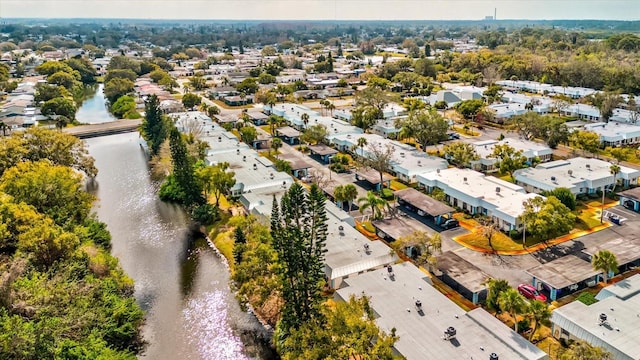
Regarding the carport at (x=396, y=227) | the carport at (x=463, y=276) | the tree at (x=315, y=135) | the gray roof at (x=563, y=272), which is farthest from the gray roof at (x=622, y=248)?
the tree at (x=315, y=135)

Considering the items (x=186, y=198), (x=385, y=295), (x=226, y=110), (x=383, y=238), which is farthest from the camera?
(x=226, y=110)

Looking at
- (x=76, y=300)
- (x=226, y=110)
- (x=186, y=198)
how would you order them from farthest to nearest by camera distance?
(x=226, y=110) < (x=186, y=198) < (x=76, y=300)

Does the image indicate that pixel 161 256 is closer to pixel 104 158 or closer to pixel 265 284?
pixel 265 284

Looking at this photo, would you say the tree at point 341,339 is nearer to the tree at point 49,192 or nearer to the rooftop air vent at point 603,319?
the rooftop air vent at point 603,319

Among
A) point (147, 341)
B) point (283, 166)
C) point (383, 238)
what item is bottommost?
point (147, 341)

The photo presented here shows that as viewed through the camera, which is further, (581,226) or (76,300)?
(581,226)

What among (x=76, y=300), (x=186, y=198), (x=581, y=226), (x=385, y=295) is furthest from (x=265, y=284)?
(x=581, y=226)

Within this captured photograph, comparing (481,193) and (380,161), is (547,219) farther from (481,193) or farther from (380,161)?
(380,161)

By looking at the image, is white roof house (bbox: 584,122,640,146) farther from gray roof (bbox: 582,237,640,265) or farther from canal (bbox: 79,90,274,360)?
canal (bbox: 79,90,274,360)

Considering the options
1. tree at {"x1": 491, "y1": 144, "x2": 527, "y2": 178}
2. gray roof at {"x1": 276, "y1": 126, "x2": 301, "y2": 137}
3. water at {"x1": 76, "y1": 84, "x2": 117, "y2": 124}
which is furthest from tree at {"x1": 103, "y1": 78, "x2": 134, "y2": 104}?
tree at {"x1": 491, "y1": 144, "x2": 527, "y2": 178}
